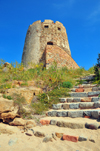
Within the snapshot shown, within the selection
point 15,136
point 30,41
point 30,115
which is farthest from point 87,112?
point 30,41

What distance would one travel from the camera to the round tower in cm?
1189

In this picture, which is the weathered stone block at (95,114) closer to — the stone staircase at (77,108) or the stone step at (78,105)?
the stone staircase at (77,108)

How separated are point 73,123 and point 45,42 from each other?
1039 cm

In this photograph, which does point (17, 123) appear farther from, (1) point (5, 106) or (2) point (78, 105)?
(2) point (78, 105)

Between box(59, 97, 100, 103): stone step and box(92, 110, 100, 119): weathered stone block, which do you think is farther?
box(59, 97, 100, 103): stone step

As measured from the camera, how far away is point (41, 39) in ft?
40.4

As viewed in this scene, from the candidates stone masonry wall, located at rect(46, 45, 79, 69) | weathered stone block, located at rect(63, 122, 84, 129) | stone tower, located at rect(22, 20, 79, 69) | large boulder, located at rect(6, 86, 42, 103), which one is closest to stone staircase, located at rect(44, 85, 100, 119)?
weathered stone block, located at rect(63, 122, 84, 129)

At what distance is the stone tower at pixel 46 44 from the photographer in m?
11.2

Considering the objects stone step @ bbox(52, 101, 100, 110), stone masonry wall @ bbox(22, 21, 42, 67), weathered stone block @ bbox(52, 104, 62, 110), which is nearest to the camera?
stone step @ bbox(52, 101, 100, 110)

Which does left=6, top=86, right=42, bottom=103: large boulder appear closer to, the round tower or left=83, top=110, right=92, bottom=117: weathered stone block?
left=83, top=110, right=92, bottom=117: weathered stone block

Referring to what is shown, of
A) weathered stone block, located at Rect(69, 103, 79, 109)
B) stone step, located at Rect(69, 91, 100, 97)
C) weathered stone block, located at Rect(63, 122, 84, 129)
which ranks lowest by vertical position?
weathered stone block, located at Rect(63, 122, 84, 129)

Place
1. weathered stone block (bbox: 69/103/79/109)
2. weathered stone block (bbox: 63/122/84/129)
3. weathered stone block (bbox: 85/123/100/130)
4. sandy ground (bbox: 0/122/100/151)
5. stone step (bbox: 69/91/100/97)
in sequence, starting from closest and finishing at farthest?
sandy ground (bbox: 0/122/100/151), weathered stone block (bbox: 85/123/100/130), weathered stone block (bbox: 63/122/84/129), weathered stone block (bbox: 69/103/79/109), stone step (bbox: 69/91/100/97)

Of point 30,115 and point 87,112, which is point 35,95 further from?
point 87,112

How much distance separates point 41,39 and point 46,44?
2.67ft
